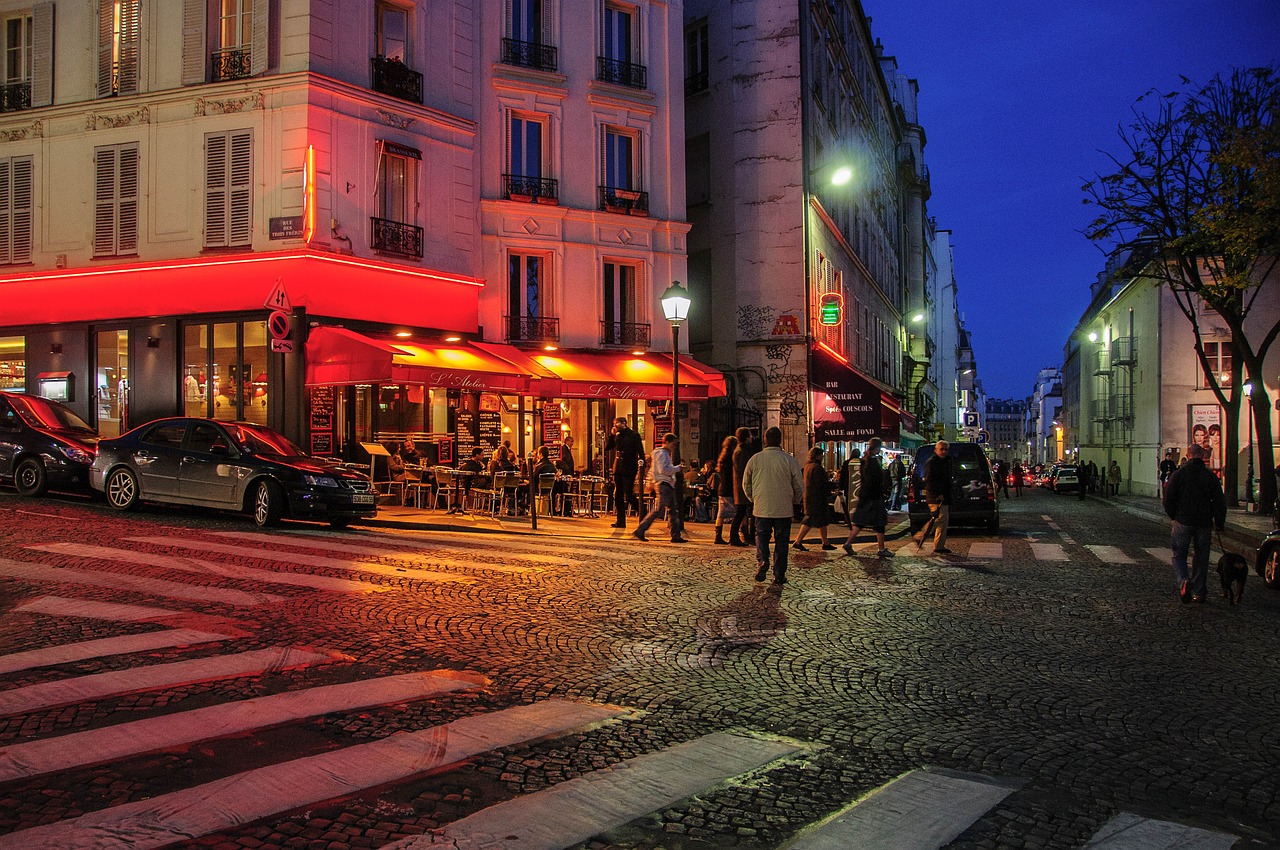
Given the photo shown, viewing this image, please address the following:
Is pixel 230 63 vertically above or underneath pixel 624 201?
above

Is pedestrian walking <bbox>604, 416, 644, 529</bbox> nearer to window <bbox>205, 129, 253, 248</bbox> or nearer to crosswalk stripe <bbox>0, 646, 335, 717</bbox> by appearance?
window <bbox>205, 129, 253, 248</bbox>

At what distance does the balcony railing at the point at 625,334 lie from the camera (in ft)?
77.9

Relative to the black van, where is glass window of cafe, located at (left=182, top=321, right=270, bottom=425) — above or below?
above

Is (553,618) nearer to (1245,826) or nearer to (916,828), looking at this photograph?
(916,828)

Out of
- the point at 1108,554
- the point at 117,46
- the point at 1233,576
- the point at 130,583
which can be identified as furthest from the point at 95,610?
→ the point at 117,46

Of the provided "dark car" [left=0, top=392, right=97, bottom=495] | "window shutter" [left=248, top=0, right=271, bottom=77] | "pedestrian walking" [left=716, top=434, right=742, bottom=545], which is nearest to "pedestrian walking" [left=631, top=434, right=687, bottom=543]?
"pedestrian walking" [left=716, top=434, right=742, bottom=545]

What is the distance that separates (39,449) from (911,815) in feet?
52.7

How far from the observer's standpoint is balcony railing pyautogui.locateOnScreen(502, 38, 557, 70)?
22.5 meters

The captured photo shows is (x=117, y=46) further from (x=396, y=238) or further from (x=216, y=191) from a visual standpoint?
(x=396, y=238)

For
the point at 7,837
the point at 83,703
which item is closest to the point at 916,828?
the point at 7,837

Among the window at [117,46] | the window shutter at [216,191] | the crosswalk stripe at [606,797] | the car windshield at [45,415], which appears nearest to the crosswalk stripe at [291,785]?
the crosswalk stripe at [606,797]

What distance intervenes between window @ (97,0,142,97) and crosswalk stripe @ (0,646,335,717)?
1763 centimetres

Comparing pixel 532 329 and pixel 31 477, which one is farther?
pixel 532 329

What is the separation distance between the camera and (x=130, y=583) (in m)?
8.94
